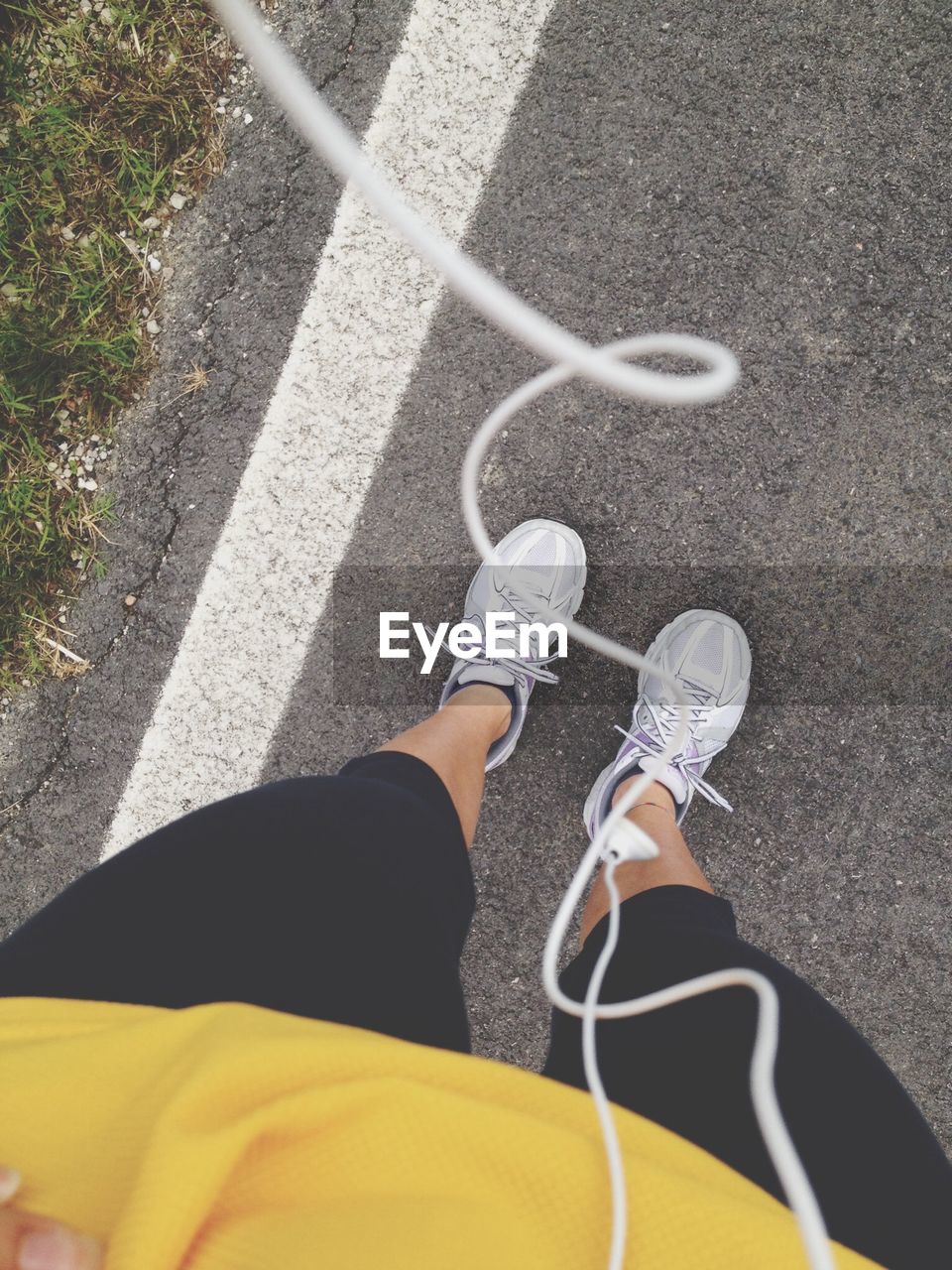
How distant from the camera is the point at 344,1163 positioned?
0.74 meters

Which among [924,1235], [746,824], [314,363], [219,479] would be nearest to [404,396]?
[314,363]

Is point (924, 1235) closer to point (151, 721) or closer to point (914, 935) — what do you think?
point (914, 935)

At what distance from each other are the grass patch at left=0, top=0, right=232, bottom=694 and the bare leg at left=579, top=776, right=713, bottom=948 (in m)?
1.33

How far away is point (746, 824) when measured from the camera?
5.82 ft

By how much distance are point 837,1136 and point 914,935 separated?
886 mm

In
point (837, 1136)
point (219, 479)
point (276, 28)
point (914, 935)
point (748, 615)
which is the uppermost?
point (276, 28)

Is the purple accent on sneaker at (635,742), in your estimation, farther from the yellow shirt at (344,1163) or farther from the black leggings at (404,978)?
the yellow shirt at (344,1163)

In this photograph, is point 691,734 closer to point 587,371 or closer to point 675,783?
point 675,783

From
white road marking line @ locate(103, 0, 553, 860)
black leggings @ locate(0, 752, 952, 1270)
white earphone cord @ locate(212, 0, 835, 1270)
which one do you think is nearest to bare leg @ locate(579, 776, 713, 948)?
black leggings @ locate(0, 752, 952, 1270)

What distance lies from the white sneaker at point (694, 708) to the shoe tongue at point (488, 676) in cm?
31

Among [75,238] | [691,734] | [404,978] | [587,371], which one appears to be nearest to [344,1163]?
[404,978]

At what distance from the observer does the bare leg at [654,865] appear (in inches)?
60.8

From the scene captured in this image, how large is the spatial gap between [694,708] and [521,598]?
1.56ft

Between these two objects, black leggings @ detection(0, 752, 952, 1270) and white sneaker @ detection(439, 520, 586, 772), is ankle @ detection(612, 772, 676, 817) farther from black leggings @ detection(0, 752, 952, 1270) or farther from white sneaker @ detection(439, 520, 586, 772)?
black leggings @ detection(0, 752, 952, 1270)
